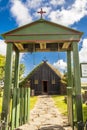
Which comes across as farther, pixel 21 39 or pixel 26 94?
pixel 26 94

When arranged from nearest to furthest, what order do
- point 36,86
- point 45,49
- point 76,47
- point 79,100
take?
1. point 79,100
2. point 76,47
3. point 45,49
4. point 36,86

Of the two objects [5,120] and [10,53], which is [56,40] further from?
[5,120]

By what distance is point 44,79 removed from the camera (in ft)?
122

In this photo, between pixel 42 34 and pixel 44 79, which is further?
pixel 44 79

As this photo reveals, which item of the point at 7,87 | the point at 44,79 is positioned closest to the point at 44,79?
the point at 44,79

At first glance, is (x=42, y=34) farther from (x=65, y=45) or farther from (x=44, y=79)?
(x=44, y=79)

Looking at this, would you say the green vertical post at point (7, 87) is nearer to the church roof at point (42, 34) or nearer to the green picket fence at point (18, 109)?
the green picket fence at point (18, 109)

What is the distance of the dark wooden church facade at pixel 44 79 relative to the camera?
120 feet

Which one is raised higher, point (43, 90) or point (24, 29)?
point (24, 29)

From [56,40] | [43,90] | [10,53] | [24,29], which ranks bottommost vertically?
[43,90]

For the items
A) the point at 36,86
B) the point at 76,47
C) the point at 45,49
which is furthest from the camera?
the point at 36,86

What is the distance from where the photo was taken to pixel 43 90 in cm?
3669

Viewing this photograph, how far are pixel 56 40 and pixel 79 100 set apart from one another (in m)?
2.57

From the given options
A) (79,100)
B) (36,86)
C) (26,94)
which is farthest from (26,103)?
(36,86)
